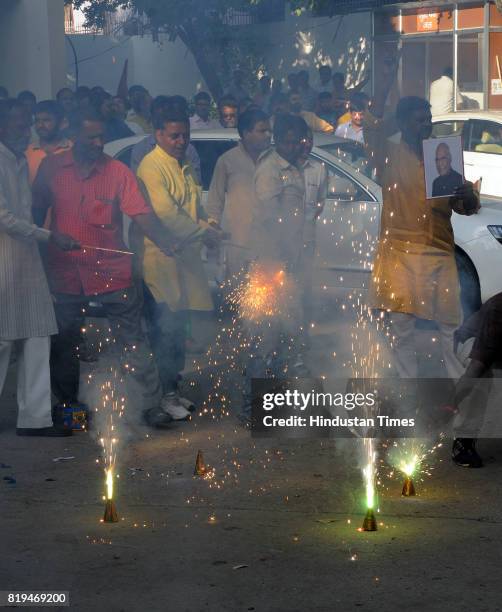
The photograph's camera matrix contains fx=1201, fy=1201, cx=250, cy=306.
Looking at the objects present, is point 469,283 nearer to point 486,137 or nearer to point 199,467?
point 486,137

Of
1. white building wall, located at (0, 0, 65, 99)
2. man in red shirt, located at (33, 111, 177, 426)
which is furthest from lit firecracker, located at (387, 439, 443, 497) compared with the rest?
white building wall, located at (0, 0, 65, 99)

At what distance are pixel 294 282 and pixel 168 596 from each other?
3.36 m

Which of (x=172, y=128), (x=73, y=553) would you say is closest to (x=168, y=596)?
(x=73, y=553)

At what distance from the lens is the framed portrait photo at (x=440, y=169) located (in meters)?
6.67

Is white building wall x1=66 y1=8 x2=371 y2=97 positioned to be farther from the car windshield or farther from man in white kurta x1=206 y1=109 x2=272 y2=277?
man in white kurta x1=206 y1=109 x2=272 y2=277

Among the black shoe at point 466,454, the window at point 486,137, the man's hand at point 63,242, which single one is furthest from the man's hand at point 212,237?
the window at point 486,137

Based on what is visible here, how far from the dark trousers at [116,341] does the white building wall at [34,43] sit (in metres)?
6.75

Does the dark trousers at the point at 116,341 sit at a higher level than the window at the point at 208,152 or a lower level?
lower

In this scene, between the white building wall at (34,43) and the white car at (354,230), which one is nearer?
the white car at (354,230)

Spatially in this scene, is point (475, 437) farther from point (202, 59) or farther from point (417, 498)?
point (202, 59)

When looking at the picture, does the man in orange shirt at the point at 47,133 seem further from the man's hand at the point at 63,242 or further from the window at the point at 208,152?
the man's hand at the point at 63,242

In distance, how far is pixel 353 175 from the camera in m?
10.1

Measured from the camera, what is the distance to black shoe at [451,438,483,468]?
6.13 m

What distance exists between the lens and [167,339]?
7.35 meters
